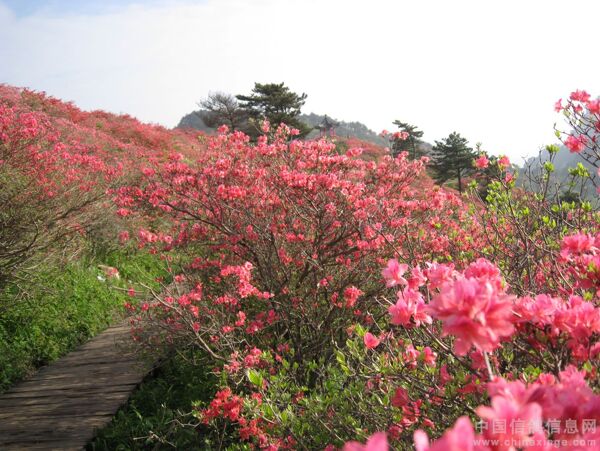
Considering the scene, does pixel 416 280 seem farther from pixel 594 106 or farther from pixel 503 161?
pixel 503 161

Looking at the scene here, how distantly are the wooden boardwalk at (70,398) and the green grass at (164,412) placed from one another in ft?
0.45

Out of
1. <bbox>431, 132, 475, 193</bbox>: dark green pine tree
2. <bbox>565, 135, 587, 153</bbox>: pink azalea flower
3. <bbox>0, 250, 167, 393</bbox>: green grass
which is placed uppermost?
<bbox>565, 135, 587, 153</bbox>: pink azalea flower

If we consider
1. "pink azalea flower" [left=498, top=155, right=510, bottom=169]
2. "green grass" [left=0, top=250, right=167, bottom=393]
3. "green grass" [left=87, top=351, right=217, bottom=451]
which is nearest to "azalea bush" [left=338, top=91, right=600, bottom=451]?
"pink azalea flower" [left=498, top=155, right=510, bottom=169]

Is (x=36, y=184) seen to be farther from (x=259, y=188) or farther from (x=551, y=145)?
(x=551, y=145)

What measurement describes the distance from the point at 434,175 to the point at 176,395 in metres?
22.9

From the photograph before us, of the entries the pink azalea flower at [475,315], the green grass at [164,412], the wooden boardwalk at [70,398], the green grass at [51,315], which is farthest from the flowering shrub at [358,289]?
the green grass at [51,315]

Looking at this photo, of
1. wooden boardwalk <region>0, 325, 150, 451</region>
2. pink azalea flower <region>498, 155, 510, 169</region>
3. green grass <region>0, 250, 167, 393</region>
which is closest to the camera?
pink azalea flower <region>498, 155, 510, 169</region>

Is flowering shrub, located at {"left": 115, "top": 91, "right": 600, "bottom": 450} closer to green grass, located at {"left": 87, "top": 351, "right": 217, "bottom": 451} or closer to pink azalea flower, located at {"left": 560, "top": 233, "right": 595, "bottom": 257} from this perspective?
pink azalea flower, located at {"left": 560, "top": 233, "right": 595, "bottom": 257}

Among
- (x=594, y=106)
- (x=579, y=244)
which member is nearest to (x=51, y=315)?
(x=579, y=244)

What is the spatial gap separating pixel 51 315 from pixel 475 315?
721cm

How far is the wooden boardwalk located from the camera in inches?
165

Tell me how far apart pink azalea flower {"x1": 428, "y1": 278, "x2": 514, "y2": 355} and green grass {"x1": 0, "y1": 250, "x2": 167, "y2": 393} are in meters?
6.02

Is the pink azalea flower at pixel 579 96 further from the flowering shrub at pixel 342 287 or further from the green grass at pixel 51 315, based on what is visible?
the green grass at pixel 51 315

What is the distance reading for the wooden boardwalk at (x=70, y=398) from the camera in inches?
165
